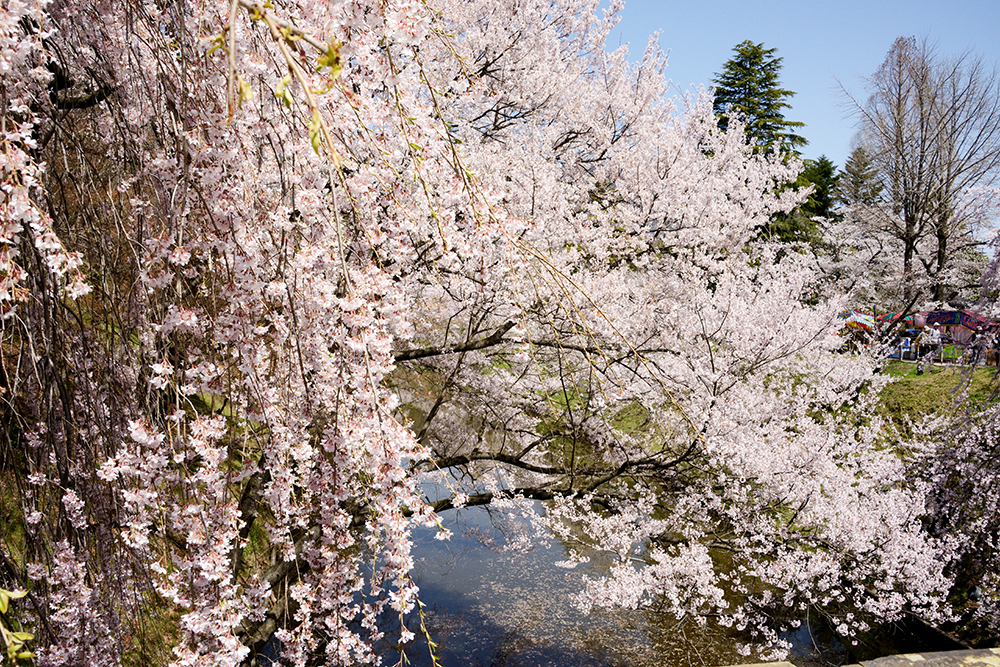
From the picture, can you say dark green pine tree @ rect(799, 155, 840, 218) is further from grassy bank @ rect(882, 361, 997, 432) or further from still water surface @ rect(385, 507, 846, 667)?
still water surface @ rect(385, 507, 846, 667)

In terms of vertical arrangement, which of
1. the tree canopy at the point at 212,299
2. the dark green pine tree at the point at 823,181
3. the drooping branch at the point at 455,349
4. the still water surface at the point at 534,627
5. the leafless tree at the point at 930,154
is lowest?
the still water surface at the point at 534,627

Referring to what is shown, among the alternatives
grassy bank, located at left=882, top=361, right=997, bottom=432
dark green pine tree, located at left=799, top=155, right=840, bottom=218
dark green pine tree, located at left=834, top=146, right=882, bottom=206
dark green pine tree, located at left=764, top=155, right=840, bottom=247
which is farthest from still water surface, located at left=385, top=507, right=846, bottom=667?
dark green pine tree, located at left=799, top=155, right=840, bottom=218

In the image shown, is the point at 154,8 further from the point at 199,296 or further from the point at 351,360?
the point at 351,360

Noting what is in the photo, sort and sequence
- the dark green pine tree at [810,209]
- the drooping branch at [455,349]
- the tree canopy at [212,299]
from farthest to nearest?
the dark green pine tree at [810,209] → the drooping branch at [455,349] → the tree canopy at [212,299]

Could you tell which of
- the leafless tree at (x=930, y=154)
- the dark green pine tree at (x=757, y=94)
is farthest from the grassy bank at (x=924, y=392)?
the dark green pine tree at (x=757, y=94)

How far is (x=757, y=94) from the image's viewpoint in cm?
2156

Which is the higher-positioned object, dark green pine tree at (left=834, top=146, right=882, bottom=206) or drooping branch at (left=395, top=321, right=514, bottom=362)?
dark green pine tree at (left=834, top=146, right=882, bottom=206)

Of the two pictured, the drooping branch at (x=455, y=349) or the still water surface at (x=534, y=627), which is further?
the still water surface at (x=534, y=627)

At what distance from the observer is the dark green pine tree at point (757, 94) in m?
21.1

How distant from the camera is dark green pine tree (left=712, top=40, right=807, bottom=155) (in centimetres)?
2114

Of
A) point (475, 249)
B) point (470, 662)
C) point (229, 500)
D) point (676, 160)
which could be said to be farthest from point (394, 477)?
point (676, 160)

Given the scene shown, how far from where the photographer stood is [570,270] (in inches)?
215

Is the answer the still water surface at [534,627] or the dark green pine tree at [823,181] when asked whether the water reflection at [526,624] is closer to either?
the still water surface at [534,627]

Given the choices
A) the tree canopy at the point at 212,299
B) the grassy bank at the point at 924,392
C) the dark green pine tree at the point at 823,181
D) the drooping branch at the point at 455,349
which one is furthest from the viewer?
the dark green pine tree at the point at 823,181
